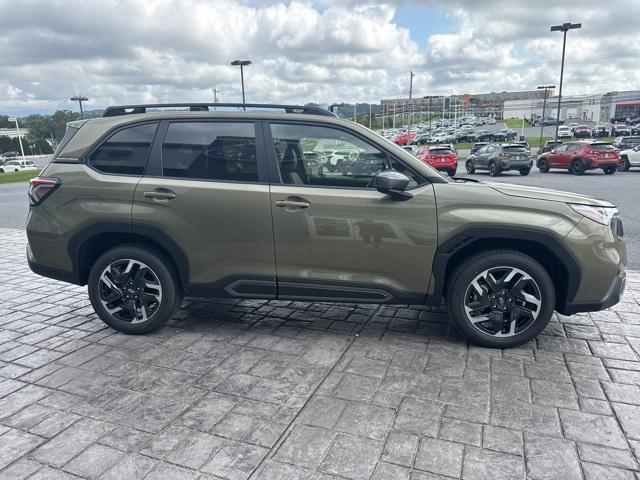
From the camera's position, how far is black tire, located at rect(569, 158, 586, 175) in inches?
885

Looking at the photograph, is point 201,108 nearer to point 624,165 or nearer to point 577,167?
point 577,167

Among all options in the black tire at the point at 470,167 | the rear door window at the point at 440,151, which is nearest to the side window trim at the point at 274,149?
the rear door window at the point at 440,151

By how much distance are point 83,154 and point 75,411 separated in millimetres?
2209

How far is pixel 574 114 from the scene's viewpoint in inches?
4478

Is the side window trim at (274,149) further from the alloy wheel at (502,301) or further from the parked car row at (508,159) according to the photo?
the parked car row at (508,159)

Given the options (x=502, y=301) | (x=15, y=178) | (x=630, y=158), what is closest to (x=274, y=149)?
(x=502, y=301)

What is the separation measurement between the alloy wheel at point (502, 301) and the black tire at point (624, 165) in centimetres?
2491

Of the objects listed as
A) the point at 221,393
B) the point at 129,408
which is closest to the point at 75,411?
the point at 129,408

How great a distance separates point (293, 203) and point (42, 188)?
2.24 m

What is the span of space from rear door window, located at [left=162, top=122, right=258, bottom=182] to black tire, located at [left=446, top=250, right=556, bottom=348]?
6.03 feet

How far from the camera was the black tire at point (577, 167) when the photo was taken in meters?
22.5

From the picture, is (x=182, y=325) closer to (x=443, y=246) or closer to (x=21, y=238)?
(x=443, y=246)

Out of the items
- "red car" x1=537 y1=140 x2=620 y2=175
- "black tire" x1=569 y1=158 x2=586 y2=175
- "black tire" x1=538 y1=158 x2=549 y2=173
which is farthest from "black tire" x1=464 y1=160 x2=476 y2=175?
"black tire" x1=569 y1=158 x2=586 y2=175

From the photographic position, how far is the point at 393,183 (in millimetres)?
3533
